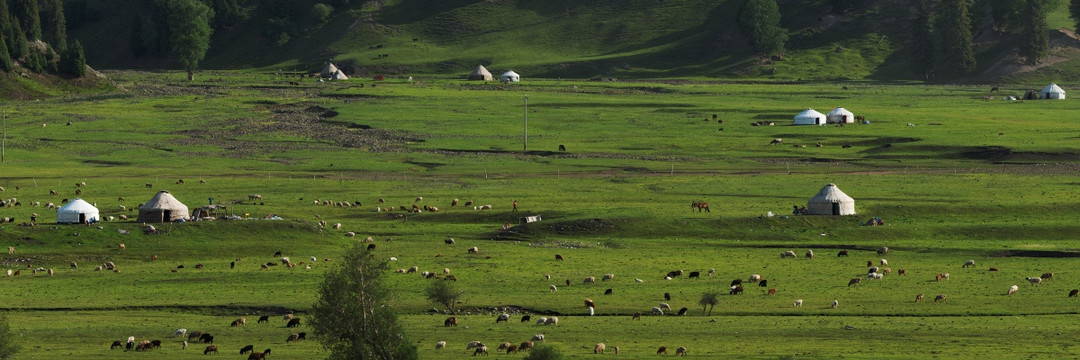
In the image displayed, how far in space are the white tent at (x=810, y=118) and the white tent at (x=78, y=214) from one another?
96.1 metres

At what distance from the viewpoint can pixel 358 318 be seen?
46500 mm

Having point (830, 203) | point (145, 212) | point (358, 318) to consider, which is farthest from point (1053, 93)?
point (358, 318)

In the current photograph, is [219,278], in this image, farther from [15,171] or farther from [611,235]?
[15,171]

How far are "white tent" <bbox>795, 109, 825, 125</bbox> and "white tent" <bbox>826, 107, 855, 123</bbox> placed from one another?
844 mm

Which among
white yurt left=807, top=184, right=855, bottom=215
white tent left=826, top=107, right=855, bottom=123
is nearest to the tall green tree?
white yurt left=807, top=184, right=855, bottom=215

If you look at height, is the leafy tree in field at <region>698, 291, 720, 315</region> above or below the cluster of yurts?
below

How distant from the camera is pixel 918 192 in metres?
110

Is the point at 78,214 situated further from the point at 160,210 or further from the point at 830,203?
the point at 830,203

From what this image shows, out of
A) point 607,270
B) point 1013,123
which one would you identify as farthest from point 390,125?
point 607,270

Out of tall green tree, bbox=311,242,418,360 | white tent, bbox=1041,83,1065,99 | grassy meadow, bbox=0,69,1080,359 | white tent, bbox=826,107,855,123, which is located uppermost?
white tent, bbox=1041,83,1065,99

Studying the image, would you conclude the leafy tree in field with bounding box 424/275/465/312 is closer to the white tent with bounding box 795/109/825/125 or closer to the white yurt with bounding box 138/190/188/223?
the white yurt with bounding box 138/190/188/223

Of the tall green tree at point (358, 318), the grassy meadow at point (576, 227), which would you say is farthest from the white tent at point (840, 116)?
the tall green tree at point (358, 318)

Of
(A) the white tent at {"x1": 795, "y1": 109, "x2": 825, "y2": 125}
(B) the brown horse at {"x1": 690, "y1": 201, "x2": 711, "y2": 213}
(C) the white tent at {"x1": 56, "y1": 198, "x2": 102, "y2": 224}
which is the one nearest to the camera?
(C) the white tent at {"x1": 56, "y1": 198, "x2": 102, "y2": 224}

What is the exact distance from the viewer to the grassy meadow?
6175cm
